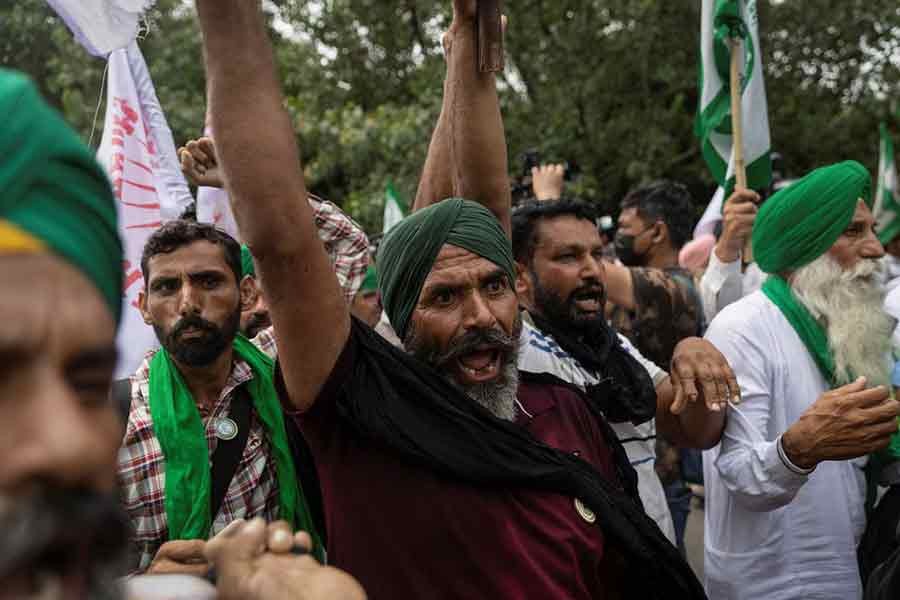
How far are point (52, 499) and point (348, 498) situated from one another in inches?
49.5

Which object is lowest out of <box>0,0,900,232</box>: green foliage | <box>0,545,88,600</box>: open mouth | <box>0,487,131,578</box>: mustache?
<box>0,545,88,600</box>: open mouth

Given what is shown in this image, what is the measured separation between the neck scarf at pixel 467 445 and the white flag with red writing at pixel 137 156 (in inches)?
78.1

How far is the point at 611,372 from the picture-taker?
2.98m

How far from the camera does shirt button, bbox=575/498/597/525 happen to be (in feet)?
6.72

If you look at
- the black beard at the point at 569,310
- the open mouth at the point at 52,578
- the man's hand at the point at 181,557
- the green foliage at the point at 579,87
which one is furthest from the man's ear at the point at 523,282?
the green foliage at the point at 579,87

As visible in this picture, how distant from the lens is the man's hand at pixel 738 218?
14.8 ft

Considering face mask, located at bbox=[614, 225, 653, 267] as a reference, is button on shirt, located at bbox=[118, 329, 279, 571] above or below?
below

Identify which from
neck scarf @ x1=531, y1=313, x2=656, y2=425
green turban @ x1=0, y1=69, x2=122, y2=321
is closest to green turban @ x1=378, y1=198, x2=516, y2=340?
neck scarf @ x1=531, y1=313, x2=656, y2=425

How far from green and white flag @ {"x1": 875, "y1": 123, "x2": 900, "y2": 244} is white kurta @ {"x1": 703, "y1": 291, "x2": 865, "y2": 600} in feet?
16.4

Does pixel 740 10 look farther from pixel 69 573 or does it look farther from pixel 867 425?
pixel 69 573

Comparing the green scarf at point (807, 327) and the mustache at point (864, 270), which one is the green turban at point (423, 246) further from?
the mustache at point (864, 270)

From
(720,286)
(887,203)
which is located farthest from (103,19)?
(887,203)

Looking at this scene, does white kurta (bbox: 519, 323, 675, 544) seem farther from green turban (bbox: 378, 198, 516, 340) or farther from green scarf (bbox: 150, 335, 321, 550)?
green scarf (bbox: 150, 335, 321, 550)

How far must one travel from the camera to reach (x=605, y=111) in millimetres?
13414
